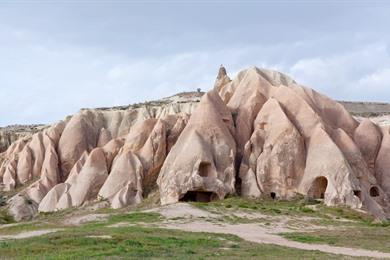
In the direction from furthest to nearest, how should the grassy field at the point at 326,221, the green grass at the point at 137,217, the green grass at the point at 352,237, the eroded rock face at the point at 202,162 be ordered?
1. the eroded rock face at the point at 202,162
2. the green grass at the point at 137,217
3. the grassy field at the point at 326,221
4. the green grass at the point at 352,237

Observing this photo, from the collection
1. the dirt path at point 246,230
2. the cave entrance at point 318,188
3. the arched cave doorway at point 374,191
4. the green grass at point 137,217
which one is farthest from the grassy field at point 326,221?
the arched cave doorway at point 374,191

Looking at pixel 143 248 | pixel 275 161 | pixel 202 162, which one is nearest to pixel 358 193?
pixel 275 161

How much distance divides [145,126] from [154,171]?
4767 millimetres

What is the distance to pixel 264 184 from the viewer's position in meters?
38.5

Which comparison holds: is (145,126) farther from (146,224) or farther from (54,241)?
(54,241)

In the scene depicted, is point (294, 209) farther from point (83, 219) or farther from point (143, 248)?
point (143, 248)

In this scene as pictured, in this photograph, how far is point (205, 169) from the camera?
38.2 metres

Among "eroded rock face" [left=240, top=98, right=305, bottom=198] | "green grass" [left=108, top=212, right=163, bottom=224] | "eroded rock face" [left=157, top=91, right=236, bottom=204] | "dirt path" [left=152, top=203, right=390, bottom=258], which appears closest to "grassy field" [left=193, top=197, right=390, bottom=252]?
"dirt path" [left=152, top=203, right=390, bottom=258]

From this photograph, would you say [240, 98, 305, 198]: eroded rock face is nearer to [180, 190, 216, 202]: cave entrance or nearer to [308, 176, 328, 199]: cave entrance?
[308, 176, 328, 199]: cave entrance

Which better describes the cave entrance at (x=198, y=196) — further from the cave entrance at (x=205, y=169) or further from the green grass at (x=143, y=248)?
the green grass at (x=143, y=248)

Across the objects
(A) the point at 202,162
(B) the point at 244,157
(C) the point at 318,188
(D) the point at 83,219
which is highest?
(B) the point at 244,157

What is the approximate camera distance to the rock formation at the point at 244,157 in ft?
123

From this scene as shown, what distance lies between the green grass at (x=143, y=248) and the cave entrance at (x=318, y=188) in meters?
15.4

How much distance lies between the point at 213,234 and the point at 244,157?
54.2 feet
